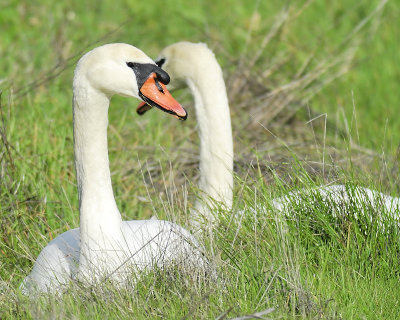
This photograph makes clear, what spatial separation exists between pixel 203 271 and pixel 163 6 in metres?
7.29

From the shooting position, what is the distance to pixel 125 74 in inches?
157

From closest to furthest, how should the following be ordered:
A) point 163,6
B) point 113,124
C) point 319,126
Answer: point 113,124, point 319,126, point 163,6

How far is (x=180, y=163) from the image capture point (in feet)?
19.9

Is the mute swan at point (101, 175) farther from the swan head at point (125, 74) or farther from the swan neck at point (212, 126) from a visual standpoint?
the swan neck at point (212, 126)

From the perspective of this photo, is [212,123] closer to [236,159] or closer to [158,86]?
[236,159]

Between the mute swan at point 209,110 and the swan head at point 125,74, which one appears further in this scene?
the mute swan at point 209,110

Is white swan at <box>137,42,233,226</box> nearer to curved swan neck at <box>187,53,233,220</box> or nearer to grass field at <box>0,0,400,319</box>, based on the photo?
curved swan neck at <box>187,53,233,220</box>

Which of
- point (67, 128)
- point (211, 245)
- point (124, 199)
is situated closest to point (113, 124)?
point (67, 128)

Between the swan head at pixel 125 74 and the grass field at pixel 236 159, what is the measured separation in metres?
0.37

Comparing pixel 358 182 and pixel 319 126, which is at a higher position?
pixel 358 182

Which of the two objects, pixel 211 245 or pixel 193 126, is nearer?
pixel 211 245

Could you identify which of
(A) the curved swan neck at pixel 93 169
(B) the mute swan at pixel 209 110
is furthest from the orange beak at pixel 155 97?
(B) the mute swan at pixel 209 110

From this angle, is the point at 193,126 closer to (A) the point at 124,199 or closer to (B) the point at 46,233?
(A) the point at 124,199

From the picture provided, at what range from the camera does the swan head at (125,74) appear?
13.0 feet
